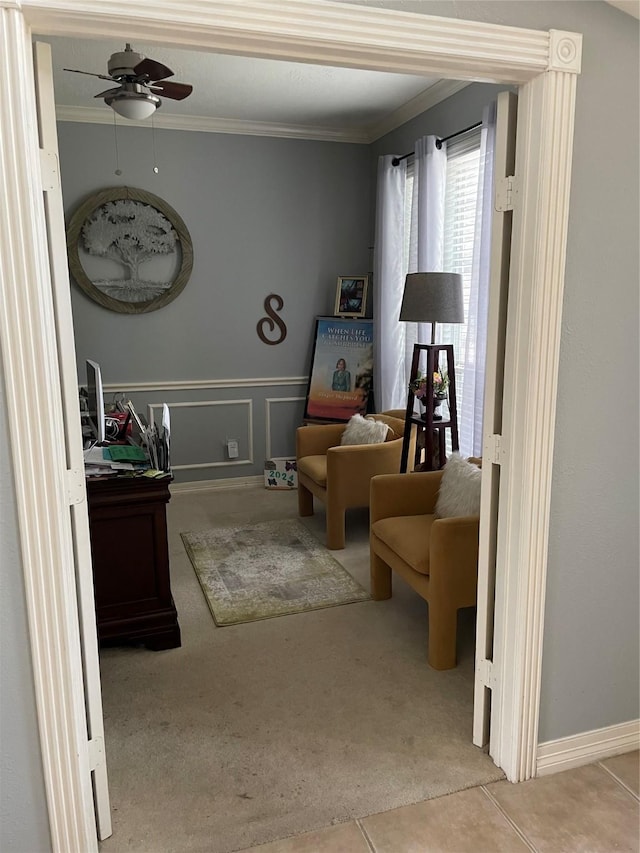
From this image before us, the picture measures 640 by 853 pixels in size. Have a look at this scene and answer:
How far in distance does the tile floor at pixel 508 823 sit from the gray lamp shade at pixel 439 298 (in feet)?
7.49

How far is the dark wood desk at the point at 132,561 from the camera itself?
2.71m

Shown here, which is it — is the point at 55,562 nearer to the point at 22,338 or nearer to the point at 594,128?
the point at 22,338

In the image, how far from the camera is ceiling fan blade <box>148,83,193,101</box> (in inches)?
118

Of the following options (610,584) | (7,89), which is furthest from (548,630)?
(7,89)

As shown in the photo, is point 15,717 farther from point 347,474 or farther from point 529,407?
point 347,474

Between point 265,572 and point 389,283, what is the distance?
2.26 meters

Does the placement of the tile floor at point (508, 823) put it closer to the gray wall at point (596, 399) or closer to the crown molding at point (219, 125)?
the gray wall at point (596, 399)

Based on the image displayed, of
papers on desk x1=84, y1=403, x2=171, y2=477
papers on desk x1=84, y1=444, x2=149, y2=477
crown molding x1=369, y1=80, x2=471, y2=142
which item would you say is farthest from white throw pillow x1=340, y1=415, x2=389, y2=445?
crown molding x1=369, y1=80, x2=471, y2=142

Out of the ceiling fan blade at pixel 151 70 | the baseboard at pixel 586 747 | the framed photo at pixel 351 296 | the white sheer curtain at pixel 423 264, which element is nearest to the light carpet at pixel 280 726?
the baseboard at pixel 586 747

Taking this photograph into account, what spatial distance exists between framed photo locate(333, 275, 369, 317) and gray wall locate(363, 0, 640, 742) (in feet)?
10.8

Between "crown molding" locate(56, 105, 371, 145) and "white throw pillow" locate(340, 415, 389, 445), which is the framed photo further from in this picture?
"white throw pillow" locate(340, 415, 389, 445)

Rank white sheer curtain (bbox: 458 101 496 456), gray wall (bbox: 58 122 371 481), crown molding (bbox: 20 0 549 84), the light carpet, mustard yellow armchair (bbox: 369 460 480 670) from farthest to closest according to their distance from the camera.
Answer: gray wall (bbox: 58 122 371 481) < white sheer curtain (bbox: 458 101 496 456) < mustard yellow armchair (bbox: 369 460 480 670) < the light carpet < crown molding (bbox: 20 0 549 84)

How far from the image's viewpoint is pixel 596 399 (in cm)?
198

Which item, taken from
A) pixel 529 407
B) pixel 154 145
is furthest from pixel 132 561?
pixel 154 145
